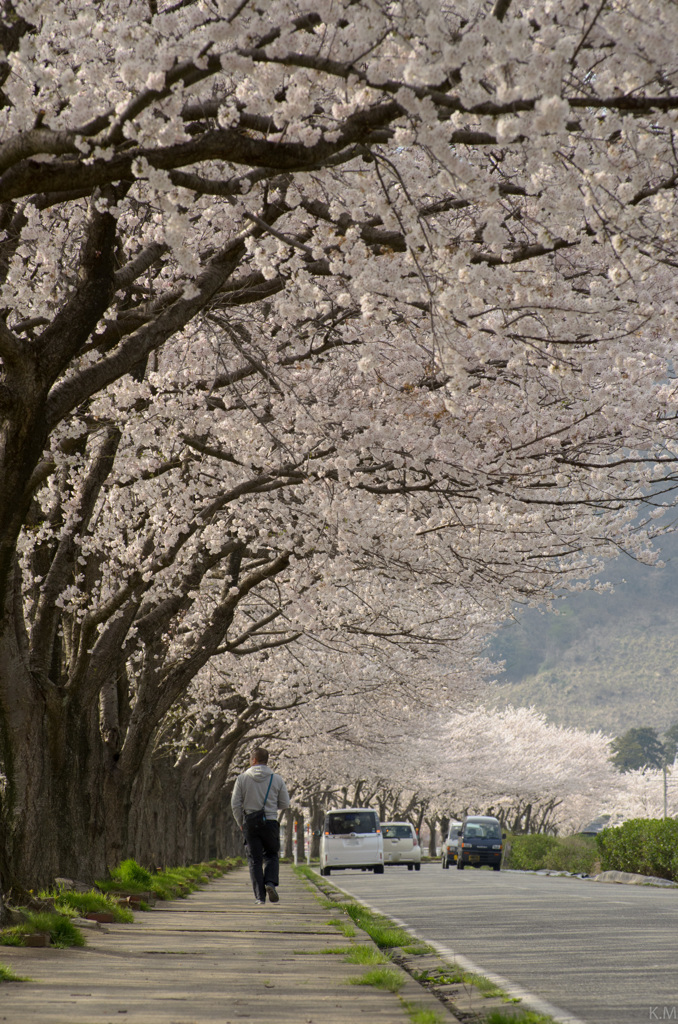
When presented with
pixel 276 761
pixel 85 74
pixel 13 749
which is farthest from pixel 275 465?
pixel 276 761

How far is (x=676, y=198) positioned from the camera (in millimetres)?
6258

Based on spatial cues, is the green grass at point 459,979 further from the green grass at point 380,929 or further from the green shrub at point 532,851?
the green shrub at point 532,851

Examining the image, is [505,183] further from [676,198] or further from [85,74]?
[85,74]

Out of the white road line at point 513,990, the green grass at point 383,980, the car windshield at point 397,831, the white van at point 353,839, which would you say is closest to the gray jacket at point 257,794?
the white road line at point 513,990

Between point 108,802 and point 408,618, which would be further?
point 408,618

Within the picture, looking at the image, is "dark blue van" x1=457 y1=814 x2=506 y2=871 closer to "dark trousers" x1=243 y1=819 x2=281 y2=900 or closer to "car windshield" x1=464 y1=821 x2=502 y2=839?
"car windshield" x1=464 y1=821 x2=502 y2=839

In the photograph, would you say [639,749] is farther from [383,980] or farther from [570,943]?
[383,980]

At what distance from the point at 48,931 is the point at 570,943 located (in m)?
4.48

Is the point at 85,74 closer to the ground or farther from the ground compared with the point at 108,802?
farther from the ground

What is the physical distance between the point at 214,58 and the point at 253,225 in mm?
2129

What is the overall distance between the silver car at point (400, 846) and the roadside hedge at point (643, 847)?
13518 millimetres

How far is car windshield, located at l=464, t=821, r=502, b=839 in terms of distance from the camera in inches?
1518

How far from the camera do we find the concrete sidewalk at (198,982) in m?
5.23

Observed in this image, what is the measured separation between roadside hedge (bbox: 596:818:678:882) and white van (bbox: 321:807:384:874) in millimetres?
6742
